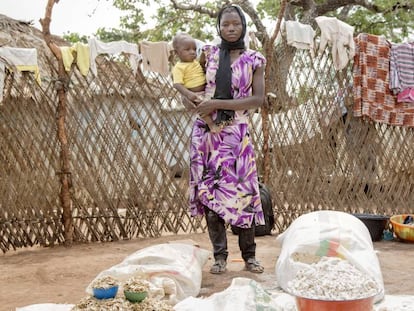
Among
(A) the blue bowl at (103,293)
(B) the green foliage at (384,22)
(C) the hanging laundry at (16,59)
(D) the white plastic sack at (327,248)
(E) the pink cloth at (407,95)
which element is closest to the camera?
(A) the blue bowl at (103,293)

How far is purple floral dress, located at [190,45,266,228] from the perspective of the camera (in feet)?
11.2

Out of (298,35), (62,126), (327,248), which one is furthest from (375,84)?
(62,126)

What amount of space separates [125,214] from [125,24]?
337 inches

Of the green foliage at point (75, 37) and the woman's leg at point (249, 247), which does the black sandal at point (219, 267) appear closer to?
the woman's leg at point (249, 247)

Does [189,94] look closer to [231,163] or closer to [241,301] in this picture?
[231,163]

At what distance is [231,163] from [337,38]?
219cm

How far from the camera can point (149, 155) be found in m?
5.16

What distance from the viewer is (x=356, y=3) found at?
36.2ft

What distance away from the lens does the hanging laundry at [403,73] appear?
16.8 ft

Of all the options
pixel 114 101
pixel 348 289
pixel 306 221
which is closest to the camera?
pixel 348 289

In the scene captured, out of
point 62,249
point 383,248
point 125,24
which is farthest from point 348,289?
point 125,24

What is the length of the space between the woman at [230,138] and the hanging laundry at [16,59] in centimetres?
168

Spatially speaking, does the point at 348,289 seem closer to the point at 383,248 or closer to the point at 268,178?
the point at 383,248

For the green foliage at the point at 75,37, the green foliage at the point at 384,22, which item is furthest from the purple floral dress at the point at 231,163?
the green foliage at the point at 75,37
